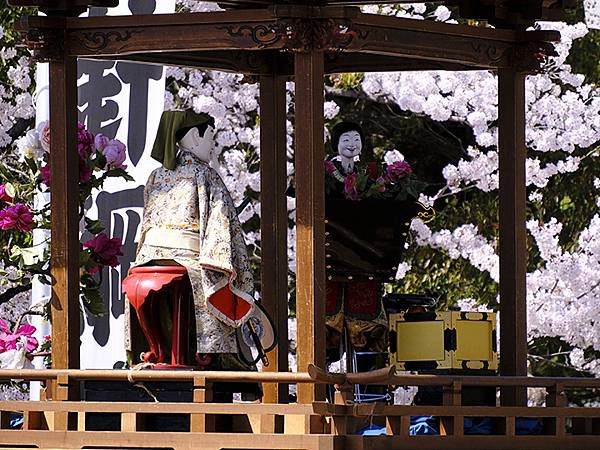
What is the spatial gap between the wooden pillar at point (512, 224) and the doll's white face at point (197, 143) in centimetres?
159

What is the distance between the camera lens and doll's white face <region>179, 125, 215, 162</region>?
10.2 m

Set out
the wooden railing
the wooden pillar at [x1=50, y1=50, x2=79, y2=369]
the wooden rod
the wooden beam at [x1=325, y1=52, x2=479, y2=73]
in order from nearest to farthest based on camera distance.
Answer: the wooden railing → the wooden rod → the wooden pillar at [x1=50, y1=50, x2=79, y2=369] → the wooden beam at [x1=325, y1=52, x2=479, y2=73]

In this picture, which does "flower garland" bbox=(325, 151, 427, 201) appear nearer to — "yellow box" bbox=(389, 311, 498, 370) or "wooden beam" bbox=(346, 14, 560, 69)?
"yellow box" bbox=(389, 311, 498, 370)

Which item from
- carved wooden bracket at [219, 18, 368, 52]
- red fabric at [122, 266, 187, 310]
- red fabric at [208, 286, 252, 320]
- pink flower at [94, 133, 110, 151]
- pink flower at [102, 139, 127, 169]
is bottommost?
red fabric at [208, 286, 252, 320]

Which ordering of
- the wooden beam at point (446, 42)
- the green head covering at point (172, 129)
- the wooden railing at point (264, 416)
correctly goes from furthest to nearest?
the green head covering at point (172, 129), the wooden beam at point (446, 42), the wooden railing at point (264, 416)

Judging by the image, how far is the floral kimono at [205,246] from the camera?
9914 millimetres

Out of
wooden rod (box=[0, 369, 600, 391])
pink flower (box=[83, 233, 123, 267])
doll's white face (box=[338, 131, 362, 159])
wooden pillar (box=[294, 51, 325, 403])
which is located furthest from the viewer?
doll's white face (box=[338, 131, 362, 159])

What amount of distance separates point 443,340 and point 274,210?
126cm

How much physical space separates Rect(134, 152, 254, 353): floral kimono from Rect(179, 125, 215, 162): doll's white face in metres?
0.08

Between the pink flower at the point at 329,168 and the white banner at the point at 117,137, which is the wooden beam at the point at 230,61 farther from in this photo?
the white banner at the point at 117,137

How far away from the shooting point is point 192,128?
10.2 metres

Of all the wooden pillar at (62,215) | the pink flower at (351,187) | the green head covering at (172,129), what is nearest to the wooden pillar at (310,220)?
the green head covering at (172,129)

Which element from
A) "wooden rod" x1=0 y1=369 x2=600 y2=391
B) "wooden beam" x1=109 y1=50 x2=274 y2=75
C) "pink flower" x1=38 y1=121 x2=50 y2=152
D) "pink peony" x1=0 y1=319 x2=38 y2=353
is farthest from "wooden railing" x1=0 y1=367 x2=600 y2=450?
"wooden beam" x1=109 y1=50 x2=274 y2=75

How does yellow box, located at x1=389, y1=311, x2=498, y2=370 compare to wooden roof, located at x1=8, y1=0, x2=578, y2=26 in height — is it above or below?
below
